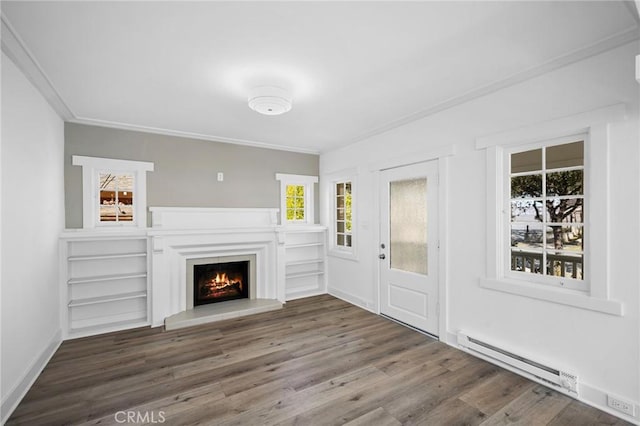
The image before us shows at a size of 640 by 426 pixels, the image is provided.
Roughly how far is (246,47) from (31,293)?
2851 mm

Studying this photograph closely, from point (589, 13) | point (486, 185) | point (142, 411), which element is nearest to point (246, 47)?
point (589, 13)

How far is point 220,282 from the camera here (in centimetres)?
476

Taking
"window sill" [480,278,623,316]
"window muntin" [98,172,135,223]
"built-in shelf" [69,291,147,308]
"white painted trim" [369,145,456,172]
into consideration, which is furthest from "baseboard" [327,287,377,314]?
"window muntin" [98,172,135,223]

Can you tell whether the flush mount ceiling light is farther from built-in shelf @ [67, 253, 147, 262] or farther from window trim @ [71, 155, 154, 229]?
built-in shelf @ [67, 253, 147, 262]

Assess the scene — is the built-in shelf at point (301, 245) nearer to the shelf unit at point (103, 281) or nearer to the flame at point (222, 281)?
the flame at point (222, 281)

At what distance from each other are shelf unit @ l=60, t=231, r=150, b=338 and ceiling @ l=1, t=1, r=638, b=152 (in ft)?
5.34

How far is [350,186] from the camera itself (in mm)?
5105

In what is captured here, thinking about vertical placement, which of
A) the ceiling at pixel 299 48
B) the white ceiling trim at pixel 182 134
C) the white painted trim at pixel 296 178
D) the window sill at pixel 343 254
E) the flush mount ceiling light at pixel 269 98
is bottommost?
the window sill at pixel 343 254

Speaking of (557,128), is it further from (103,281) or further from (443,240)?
(103,281)

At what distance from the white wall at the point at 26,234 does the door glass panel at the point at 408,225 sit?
3.89 metres

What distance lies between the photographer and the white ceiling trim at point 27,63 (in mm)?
1983

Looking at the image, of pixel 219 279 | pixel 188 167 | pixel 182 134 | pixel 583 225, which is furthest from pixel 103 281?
pixel 583 225

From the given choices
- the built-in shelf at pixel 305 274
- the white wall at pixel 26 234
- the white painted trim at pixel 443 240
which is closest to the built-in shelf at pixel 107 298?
the white wall at pixel 26 234

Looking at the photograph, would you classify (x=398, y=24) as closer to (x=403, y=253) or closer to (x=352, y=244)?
(x=403, y=253)
